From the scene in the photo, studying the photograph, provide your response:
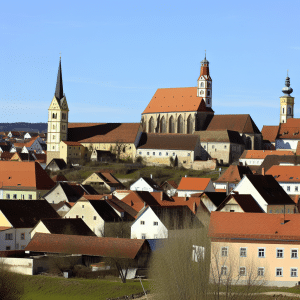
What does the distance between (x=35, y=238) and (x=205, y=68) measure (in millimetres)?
89807

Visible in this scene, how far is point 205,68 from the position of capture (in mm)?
137375

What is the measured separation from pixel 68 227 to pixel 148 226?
18.2ft

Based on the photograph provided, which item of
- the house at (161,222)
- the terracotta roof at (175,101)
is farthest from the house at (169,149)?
the house at (161,222)

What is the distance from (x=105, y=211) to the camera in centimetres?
6053

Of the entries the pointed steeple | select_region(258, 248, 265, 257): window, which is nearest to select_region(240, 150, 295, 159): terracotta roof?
the pointed steeple

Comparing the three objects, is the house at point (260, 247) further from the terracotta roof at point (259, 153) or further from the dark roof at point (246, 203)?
the terracotta roof at point (259, 153)

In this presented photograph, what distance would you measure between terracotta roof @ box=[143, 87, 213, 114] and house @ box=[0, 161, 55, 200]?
4952 cm

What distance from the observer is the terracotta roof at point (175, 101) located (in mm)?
128125

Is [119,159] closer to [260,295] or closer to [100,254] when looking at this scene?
[100,254]

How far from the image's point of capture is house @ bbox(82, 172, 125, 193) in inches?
3701

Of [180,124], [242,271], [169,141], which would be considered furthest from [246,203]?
[180,124]

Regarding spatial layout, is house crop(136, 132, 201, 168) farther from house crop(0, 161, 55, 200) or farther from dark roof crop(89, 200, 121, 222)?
dark roof crop(89, 200, 121, 222)

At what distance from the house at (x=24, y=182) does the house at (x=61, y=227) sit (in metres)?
23.3

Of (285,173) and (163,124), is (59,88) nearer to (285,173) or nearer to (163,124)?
(163,124)
